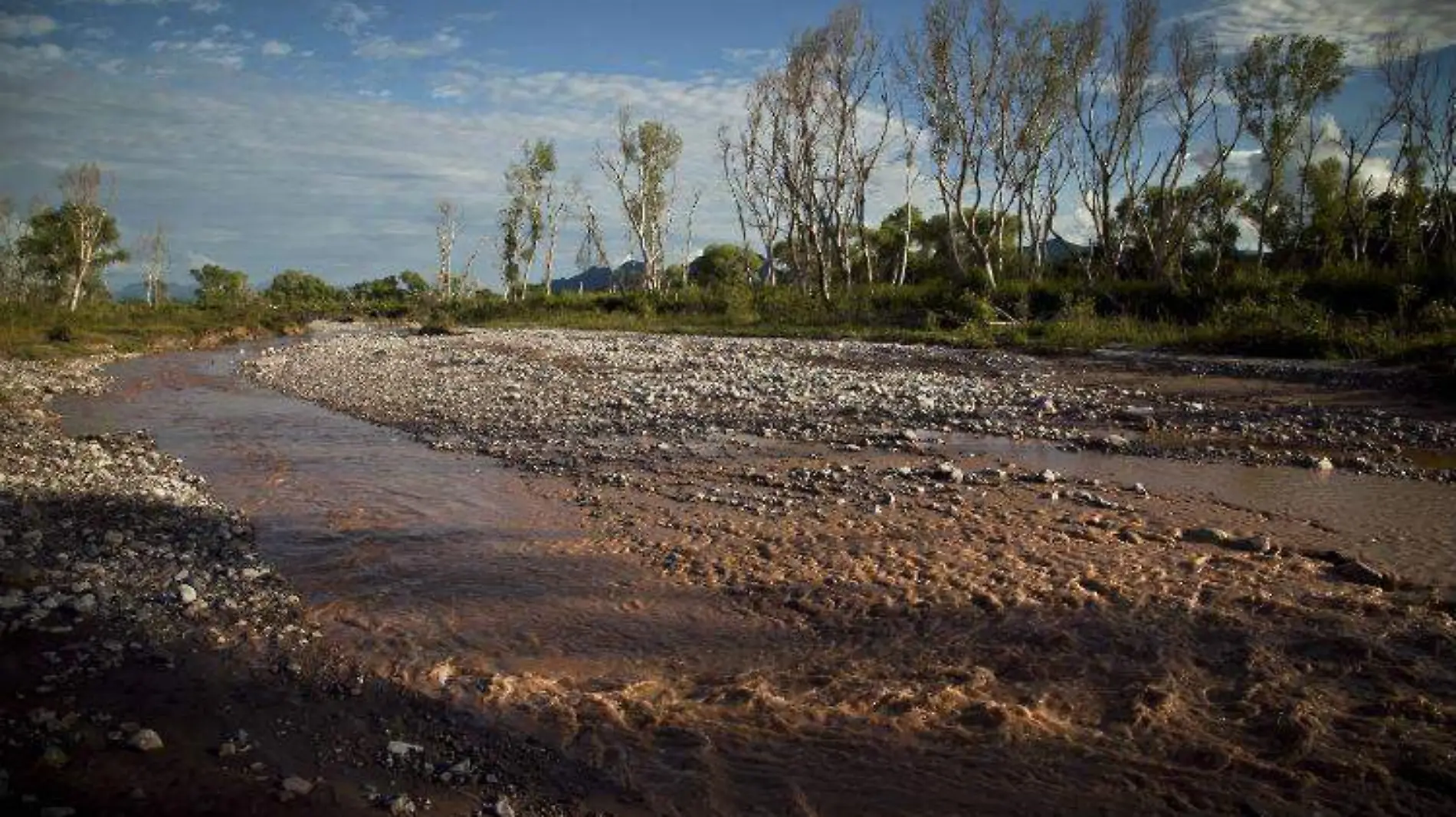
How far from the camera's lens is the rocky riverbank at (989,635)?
2615mm

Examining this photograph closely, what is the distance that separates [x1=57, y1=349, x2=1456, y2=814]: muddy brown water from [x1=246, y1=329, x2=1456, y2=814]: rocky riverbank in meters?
0.03

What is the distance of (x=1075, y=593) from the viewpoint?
13.1 ft

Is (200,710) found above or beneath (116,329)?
beneath

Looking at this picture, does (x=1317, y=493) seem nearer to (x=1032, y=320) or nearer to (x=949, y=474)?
(x=949, y=474)

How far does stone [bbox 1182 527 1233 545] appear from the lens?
4844 mm

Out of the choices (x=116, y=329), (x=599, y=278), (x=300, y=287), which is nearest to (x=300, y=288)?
(x=300, y=287)

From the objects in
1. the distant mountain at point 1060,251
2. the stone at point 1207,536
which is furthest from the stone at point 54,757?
the distant mountain at point 1060,251

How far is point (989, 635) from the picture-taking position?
362 cm

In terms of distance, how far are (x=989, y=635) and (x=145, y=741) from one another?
3245 mm

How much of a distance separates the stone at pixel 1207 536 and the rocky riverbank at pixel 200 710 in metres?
4.05

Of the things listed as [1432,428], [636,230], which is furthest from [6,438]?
[636,230]

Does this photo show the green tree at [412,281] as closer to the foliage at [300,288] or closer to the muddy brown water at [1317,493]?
the foliage at [300,288]

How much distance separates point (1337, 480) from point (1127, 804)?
570cm

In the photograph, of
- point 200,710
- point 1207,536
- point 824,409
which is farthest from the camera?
point 824,409
